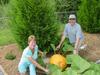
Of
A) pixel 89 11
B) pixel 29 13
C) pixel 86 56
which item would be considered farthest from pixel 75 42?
pixel 89 11

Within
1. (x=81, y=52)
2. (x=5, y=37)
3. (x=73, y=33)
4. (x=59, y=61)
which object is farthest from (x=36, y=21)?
(x=5, y=37)

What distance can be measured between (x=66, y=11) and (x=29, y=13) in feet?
18.7

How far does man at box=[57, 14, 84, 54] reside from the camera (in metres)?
7.90

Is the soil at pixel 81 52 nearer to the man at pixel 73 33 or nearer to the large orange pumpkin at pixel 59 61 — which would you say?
the man at pixel 73 33

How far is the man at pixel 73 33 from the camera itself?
25.9 ft

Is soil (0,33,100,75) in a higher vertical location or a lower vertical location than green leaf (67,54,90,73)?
lower

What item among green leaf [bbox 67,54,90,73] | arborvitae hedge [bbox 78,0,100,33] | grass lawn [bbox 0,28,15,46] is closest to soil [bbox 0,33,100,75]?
arborvitae hedge [bbox 78,0,100,33]

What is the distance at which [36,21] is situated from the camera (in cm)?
828

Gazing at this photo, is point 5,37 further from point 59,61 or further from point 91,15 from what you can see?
point 59,61

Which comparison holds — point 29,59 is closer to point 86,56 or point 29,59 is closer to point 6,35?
point 86,56

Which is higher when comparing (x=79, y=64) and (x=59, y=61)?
(x=79, y=64)

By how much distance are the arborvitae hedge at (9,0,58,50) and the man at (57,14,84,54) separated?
458mm

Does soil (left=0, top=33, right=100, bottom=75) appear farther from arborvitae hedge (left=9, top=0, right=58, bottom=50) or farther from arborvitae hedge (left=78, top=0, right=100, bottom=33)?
arborvitae hedge (left=9, top=0, right=58, bottom=50)

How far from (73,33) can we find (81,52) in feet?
3.25
